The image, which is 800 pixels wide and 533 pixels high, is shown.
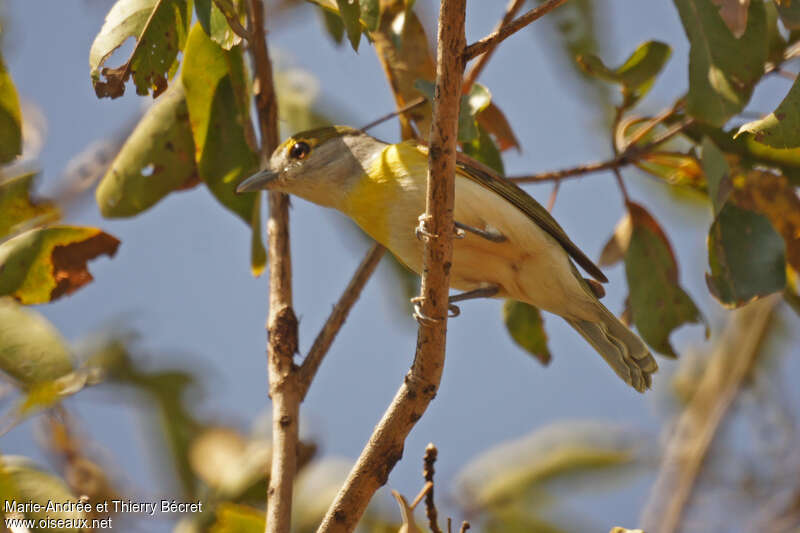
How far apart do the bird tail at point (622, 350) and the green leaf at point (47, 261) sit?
76.6 inches

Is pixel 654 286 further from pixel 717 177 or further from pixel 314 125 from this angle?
pixel 314 125

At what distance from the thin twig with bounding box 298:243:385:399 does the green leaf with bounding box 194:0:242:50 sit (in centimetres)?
106

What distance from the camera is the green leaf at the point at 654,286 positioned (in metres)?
3.75

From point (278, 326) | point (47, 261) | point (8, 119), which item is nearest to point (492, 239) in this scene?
point (278, 326)

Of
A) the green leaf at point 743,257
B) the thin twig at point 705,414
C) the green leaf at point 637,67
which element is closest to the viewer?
the green leaf at point 743,257

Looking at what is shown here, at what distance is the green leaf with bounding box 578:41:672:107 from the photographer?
11.6 feet

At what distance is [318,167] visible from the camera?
3.85 meters

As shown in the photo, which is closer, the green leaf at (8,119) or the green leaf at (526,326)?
the green leaf at (8,119)

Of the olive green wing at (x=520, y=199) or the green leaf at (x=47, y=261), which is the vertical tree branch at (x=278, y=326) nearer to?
the green leaf at (x=47, y=261)

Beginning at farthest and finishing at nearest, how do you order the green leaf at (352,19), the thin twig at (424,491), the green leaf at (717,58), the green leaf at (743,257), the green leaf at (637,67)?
1. the green leaf at (637,67)
2. the green leaf at (743,257)
3. the green leaf at (717,58)
4. the green leaf at (352,19)
5. the thin twig at (424,491)

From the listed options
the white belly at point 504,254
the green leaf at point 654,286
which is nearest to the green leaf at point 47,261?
the white belly at point 504,254

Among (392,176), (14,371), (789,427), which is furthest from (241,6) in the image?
(789,427)

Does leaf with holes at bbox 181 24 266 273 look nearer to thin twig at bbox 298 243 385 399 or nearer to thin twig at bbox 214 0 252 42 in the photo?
thin twig at bbox 298 243 385 399

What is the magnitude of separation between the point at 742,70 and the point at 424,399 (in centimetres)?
166
